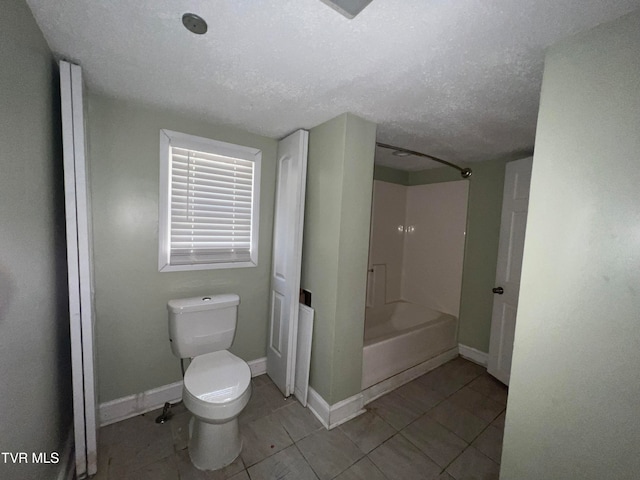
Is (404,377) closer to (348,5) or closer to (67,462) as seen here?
(67,462)

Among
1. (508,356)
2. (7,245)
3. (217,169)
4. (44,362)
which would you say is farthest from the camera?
(508,356)

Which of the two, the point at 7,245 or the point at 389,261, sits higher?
the point at 7,245

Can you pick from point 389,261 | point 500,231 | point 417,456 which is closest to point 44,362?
point 417,456

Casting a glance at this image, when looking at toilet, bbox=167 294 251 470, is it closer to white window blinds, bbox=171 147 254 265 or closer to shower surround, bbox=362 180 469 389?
white window blinds, bbox=171 147 254 265

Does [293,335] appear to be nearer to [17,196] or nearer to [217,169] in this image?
[217,169]

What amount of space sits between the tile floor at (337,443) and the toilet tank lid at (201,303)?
0.82 meters

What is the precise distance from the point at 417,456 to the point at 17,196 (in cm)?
239

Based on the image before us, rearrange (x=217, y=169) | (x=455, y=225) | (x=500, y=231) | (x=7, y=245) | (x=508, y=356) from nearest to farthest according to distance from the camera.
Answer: (x=7, y=245) → (x=217, y=169) → (x=508, y=356) → (x=500, y=231) → (x=455, y=225)

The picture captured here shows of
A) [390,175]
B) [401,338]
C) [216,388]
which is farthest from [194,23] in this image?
[390,175]

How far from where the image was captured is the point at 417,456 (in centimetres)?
158

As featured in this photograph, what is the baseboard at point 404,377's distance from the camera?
81.8 inches

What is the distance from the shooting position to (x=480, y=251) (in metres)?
2.75

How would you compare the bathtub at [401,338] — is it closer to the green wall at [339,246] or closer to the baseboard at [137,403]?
the green wall at [339,246]

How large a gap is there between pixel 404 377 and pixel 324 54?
2.56 m
